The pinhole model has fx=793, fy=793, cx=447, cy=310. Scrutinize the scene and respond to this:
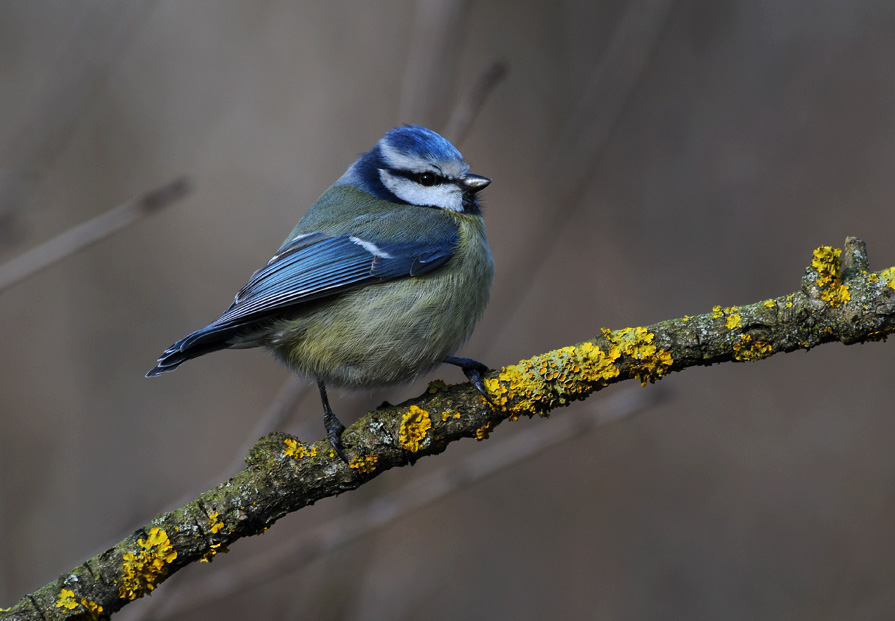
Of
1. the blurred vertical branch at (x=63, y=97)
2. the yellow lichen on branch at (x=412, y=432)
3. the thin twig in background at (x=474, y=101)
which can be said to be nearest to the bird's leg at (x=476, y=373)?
the yellow lichen on branch at (x=412, y=432)

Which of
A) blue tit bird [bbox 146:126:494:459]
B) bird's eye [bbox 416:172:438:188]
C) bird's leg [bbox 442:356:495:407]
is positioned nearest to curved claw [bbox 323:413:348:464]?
blue tit bird [bbox 146:126:494:459]

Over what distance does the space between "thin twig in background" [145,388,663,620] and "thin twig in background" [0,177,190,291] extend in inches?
46.0

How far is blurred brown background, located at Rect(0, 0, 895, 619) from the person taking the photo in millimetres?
4648

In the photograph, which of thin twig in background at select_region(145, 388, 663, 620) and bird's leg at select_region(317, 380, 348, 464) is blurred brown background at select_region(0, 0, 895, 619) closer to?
thin twig in background at select_region(145, 388, 663, 620)

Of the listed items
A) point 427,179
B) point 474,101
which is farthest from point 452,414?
point 427,179

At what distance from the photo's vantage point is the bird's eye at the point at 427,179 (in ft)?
11.0

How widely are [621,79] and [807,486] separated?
9.02 feet

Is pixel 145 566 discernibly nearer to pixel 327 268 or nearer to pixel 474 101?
pixel 327 268

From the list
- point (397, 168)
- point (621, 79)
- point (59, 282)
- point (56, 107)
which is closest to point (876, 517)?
point (621, 79)

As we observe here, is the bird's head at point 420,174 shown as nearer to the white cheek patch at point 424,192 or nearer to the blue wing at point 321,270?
the white cheek patch at point 424,192

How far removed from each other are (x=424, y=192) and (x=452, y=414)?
1429 mm

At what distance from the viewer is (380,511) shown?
9.37 ft

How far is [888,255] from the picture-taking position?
189 inches

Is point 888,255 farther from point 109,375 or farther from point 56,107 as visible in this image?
point 109,375
